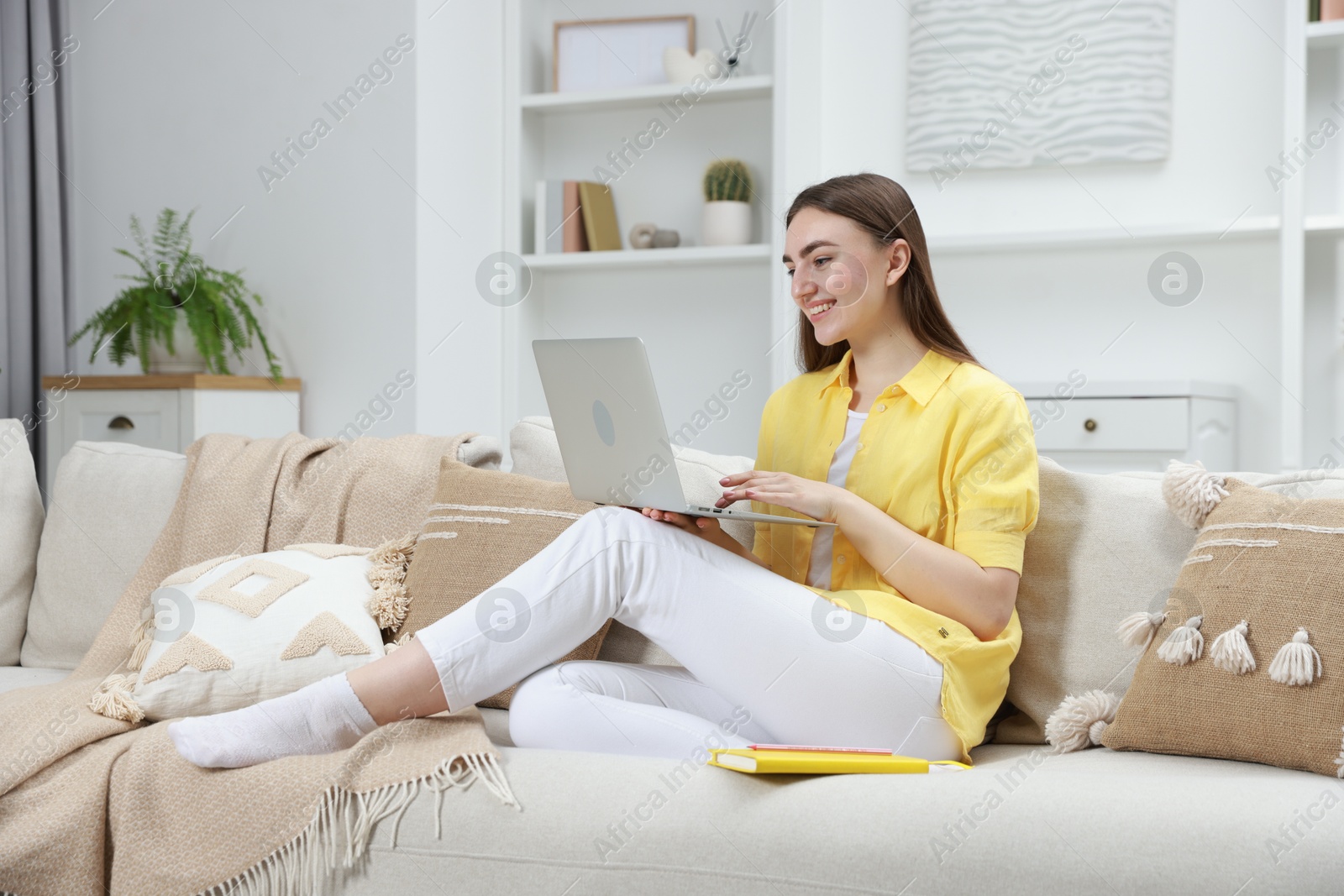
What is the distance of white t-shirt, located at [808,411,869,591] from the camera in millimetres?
1546

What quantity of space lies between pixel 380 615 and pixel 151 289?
1722 mm

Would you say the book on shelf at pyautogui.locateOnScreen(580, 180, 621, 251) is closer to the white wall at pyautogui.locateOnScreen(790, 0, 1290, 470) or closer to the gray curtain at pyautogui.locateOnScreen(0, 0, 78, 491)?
the white wall at pyautogui.locateOnScreen(790, 0, 1290, 470)

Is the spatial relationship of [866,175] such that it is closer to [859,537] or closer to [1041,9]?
[859,537]

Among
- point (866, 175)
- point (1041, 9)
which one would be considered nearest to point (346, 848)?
point (866, 175)

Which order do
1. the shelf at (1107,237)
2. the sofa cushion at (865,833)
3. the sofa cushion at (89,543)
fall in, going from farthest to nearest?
the shelf at (1107,237), the sofa cushion at (89,543), the sofa cushion at (865,833)

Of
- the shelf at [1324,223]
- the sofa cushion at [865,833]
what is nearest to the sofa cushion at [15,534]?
the sofa cushion at [865,833]

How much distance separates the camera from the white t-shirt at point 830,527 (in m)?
1.55

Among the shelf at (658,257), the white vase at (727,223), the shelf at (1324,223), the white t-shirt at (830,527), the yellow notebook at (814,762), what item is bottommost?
the yellow notebook at (814,762)

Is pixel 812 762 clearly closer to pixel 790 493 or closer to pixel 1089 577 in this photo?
pixel 790 493

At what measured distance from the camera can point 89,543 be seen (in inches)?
75.6

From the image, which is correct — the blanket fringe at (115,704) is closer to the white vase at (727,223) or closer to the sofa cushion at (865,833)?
the sofa cushion at (865,833)

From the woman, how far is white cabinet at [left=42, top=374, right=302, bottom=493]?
1761mm

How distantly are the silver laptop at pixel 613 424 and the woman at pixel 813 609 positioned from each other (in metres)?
0.05

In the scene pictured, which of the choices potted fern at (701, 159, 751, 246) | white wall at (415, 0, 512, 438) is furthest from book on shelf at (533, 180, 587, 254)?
potted fern at (701, 159, 751, 246)
